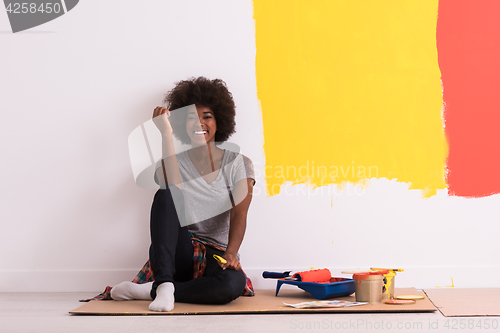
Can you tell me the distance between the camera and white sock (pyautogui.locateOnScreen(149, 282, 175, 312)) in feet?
3.96

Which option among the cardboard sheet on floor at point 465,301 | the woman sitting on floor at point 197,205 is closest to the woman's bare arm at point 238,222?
the woman sitting on floor at point 197,205

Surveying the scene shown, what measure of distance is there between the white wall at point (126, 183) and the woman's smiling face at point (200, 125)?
156 millimetres

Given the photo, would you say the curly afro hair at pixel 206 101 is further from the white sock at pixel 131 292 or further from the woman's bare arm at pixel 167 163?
the white sock at pixel 131 292

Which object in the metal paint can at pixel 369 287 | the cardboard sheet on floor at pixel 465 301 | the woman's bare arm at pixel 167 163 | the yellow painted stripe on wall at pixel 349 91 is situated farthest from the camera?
the yellow painted stripe on wall at pixel 349 91

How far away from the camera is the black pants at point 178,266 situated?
130cm

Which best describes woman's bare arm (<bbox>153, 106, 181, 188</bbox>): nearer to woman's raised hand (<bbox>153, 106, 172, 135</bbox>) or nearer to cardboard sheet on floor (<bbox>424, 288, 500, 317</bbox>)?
woman's raised hand (<bbox>153, 106, 172, 135</bbox>)

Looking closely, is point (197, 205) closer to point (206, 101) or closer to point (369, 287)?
point (206, 101)

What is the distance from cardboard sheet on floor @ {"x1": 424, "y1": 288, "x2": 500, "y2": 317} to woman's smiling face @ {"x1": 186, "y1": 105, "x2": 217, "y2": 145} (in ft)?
3.14

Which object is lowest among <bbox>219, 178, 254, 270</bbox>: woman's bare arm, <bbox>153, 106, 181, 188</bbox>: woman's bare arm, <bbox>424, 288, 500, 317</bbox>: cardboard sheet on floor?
<bbox>424, 288, 500, 317</bbox>: cardboard sheet on floor

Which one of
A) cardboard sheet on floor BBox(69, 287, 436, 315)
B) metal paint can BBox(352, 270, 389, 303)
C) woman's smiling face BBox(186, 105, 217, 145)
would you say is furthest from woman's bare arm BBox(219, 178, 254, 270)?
metal paint can BBox(352, 270, 389, 303)

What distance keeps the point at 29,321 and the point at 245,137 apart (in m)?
0.99

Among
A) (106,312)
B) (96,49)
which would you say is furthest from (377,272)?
(96,49)

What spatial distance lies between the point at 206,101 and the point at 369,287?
89cm

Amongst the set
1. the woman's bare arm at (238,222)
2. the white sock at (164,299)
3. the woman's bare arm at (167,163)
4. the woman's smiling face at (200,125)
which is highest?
the woman's smiling face at (200,125)
